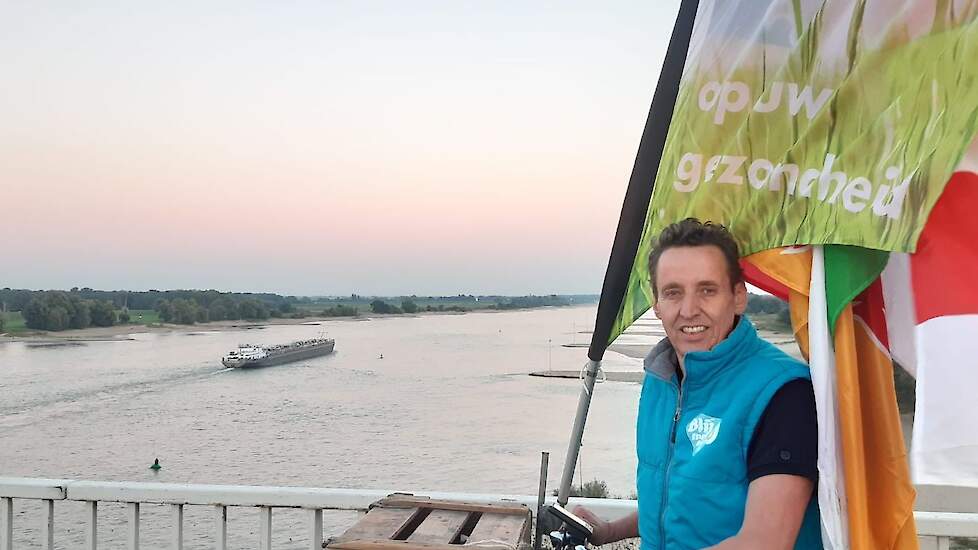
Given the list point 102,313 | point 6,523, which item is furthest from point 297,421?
point 6,523

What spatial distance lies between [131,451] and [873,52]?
44.7m

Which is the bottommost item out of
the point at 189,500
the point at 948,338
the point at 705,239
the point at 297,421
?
the point at 297,421

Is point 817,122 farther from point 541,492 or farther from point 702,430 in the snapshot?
point 541,492

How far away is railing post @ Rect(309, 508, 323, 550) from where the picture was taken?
8.78ft

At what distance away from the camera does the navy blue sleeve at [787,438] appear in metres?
1.31

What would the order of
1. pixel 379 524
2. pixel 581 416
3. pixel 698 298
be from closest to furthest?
pixel 698 298 → pixel 379 524 → pixel 581 416

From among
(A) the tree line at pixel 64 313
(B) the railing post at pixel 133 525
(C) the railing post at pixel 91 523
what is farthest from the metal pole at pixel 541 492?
(A) the tree line at pixel 64 313

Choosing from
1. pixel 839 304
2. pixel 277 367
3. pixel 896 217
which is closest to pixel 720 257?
pixel 839 304

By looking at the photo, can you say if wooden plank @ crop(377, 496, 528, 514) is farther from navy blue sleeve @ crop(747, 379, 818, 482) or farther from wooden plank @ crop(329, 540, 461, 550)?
navy blue sleeve @ crop(747, 379, 818, 482)

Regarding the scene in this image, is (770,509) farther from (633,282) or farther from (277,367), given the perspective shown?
(277,367)

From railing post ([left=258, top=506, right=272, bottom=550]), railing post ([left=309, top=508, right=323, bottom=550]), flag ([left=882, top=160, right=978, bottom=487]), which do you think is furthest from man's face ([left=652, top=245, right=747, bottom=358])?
railing post ([left=258, top=506, right=272, bottom=550])

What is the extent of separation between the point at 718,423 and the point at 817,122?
0.61 m

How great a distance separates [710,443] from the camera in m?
1.38

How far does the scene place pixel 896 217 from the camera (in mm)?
1231
